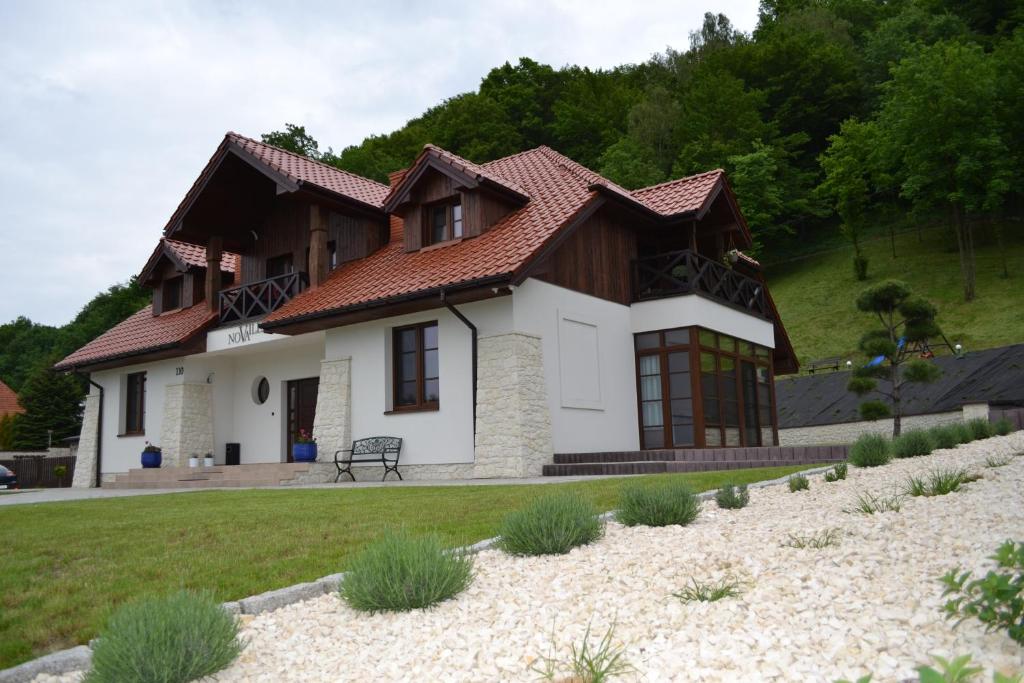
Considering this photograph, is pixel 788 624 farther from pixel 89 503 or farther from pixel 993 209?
pixel 993 209

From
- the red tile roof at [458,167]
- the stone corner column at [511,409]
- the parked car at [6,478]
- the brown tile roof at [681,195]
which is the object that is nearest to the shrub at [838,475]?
the stone corner column at [511,409]

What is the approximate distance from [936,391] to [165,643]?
2513 cm

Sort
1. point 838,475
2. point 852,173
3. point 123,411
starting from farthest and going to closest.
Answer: point 852,173 < point 123,411 < point 838,475

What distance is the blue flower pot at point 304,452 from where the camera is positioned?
1595 cm

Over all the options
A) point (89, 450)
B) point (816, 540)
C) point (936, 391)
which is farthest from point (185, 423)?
point (936, 391)

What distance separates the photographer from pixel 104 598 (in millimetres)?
5125

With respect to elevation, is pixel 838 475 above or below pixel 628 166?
below

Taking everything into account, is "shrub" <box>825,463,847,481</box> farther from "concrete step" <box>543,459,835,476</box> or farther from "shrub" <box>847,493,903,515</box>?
"concrete step" <box>543,459,835,476</box>

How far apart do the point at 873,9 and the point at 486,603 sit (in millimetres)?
60289

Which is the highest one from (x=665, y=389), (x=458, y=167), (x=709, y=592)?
(x=458, y=167)

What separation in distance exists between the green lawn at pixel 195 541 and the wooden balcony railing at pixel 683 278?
6.89m

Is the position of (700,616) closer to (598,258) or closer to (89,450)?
(598,258)

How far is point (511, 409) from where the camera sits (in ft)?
44.6

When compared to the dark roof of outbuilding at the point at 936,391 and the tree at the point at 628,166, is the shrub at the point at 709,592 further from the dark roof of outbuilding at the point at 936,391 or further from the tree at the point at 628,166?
the tree at the point at 628,166
